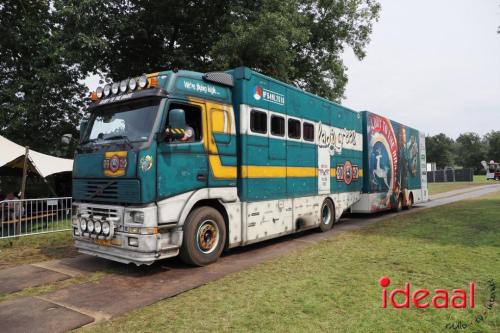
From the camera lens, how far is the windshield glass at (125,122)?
640cm

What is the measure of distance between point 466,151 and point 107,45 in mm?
128549

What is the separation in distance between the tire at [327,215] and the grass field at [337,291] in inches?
70.4

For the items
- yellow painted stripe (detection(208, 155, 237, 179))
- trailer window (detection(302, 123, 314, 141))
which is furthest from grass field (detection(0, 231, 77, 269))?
trailer window (detection(302, 123, 314, 141))

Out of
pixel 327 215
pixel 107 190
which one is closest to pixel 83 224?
pixel 107 190

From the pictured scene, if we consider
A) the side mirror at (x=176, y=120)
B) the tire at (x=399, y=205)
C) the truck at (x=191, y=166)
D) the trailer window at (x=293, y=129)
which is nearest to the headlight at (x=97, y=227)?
the truck at (x=191, y=166)

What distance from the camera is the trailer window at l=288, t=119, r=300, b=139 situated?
941cm

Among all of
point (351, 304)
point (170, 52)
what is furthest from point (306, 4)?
point (351, 304)

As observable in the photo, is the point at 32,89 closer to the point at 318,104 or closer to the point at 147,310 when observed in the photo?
the point at 318,104

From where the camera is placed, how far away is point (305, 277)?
20.2 ft

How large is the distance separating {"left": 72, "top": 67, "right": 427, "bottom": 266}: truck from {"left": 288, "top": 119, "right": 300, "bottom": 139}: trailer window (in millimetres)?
58

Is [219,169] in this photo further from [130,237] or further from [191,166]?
[130,237]

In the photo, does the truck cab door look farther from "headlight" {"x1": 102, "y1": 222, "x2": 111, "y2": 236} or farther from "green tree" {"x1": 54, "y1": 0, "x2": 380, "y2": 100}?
"green tree" {"x1": 54, "y1": 0, "x2": 380, "y2": 100}

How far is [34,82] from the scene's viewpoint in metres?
16.5

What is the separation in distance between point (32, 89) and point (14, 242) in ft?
32.4
